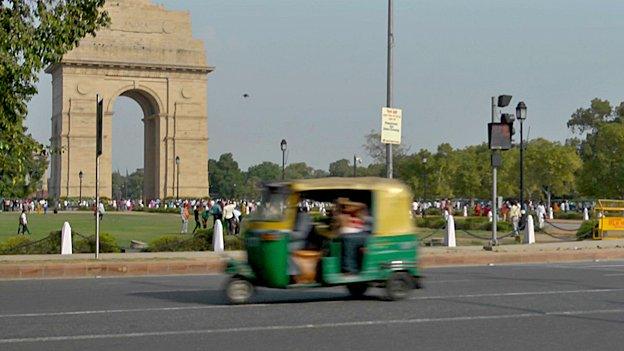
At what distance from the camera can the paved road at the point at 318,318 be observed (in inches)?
414

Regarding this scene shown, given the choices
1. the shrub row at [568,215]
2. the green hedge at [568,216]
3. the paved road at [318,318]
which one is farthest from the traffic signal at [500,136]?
the shrub row at [568,215]

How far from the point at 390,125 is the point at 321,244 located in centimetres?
1245

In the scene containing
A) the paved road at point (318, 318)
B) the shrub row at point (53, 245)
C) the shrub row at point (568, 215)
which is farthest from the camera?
the shrub row at point (568, 215)

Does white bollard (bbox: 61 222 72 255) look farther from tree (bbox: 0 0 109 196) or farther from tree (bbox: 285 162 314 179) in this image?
tree (bbox: 285 162 314 179)

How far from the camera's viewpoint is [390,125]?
26.7 meters

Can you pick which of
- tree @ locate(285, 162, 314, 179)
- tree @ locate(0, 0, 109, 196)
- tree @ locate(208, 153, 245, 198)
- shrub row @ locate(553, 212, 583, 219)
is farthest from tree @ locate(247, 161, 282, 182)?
tree @ locate(0, 0, 109, 196)

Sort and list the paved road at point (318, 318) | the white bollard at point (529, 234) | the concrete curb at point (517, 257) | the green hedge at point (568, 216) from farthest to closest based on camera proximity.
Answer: the green hedge at point (568, 216)
the white bollard at point (529, 234)
the concrete curb at point (517, 257)
the paved road at point (318, 318)

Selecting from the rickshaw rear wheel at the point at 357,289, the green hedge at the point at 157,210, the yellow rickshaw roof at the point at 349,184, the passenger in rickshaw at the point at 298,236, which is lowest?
the rickshaw rear wheel at the point at 357,289

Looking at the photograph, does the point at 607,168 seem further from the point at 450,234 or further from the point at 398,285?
the point at 398,285

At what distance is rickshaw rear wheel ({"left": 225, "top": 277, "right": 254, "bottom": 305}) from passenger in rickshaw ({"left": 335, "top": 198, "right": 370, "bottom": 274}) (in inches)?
51.9

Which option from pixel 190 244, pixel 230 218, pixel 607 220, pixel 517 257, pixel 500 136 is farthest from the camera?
pixel 230 218

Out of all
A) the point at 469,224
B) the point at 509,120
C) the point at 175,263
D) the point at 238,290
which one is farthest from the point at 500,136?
the point at 469,224

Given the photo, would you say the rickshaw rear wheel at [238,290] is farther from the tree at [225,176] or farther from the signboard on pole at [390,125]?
the tree at [225,176]

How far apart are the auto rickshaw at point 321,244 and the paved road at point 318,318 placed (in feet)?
1.17
